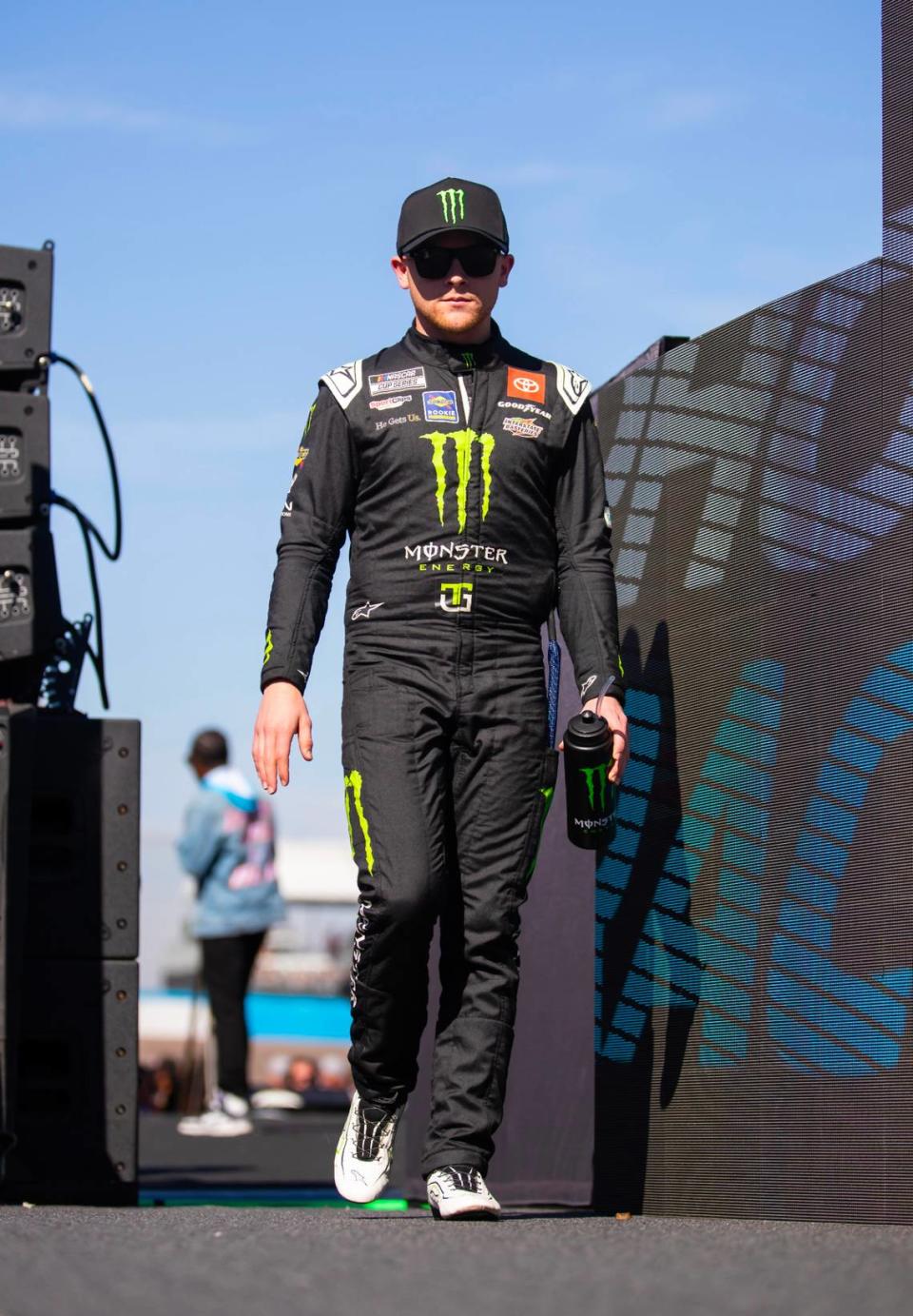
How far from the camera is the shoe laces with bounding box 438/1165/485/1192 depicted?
3.87 m

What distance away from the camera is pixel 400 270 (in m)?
4.38

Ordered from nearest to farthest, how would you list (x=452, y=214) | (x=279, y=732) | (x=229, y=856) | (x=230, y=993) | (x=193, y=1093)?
(x=279, y=732)
(x=452, y=214)
(x=230, y=993)
(x=229, y=856)
(x=193, y=1093)

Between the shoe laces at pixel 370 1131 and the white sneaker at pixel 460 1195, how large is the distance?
0.24m

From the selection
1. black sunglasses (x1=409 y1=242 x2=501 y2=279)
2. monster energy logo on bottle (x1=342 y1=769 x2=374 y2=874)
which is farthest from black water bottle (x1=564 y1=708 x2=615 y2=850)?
black sunglasses (x1=409 y1=242 x2=501 y2=279)

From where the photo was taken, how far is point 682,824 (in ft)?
15.3

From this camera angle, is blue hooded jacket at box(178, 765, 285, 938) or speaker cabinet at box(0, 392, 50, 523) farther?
blue hooded jacket at box(178, 765, 285, 938)

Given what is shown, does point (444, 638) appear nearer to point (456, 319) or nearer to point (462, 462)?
point (462, 462)

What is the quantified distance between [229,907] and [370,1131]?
5177 mm

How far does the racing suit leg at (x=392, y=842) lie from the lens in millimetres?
3996

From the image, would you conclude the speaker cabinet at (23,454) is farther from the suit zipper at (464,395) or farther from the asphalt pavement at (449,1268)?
the asphalt pavement at (449,1268)

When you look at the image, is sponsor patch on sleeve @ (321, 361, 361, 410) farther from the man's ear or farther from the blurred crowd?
the blurred crowd

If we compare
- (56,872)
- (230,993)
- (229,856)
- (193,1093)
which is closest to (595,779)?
(56,872)

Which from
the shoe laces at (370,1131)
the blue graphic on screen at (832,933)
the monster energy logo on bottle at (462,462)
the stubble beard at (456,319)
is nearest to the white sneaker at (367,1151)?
the shoe laces at (370,1131)

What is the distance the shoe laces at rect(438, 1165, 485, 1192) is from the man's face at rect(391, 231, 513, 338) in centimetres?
163
